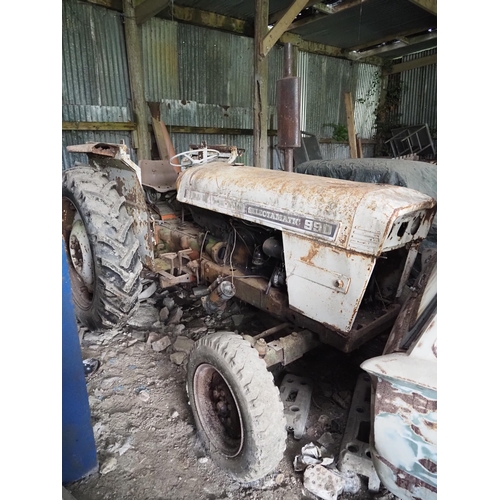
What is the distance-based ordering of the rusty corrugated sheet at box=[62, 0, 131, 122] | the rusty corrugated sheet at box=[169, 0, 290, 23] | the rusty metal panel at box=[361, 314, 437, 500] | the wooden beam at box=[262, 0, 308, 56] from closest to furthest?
the rusty metal panel at box=[361, 314, 437, 500] < the wooden beam at box=[262, 0, 308, 56] < the rusty corrugated sheet at box=[62, 0, 131, 122] < the rusty corrugated sheet at box=[169, 0, 290, 23]

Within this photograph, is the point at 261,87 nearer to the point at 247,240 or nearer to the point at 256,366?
the point at 247,240

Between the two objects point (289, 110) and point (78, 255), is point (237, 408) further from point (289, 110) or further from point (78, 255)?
point (78, 255)

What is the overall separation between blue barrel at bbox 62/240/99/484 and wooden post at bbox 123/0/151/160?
5.46 meters

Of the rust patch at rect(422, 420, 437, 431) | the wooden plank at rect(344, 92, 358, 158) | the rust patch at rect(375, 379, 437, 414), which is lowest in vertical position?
the rust patch at rect(422, 420, 437, 431)

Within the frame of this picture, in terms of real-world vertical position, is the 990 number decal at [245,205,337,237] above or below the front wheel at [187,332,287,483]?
above

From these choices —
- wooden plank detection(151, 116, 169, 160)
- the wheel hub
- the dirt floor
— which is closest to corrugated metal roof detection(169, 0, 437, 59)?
wooden plank detection(151, 116, 169, 160)

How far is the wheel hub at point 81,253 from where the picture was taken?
290 cm

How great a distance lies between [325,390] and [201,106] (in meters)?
6.38

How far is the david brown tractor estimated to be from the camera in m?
1.74

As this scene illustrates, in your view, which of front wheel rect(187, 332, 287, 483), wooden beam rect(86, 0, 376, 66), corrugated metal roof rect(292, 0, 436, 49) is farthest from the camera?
corrugated metal roof rect(292, 0, 436, 49)

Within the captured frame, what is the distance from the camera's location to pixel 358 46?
1036cm

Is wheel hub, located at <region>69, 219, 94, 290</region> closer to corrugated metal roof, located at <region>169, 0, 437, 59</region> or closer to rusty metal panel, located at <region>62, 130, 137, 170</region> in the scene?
rusty metal panel, located at <region>62, 130, 137, 170</region>

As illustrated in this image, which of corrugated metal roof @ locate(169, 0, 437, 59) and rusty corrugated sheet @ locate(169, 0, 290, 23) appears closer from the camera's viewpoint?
rusty corrugated sheet @ locate(169, 0, 290, 23)

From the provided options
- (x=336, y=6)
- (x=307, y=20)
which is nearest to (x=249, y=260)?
(x=336, y=6)
